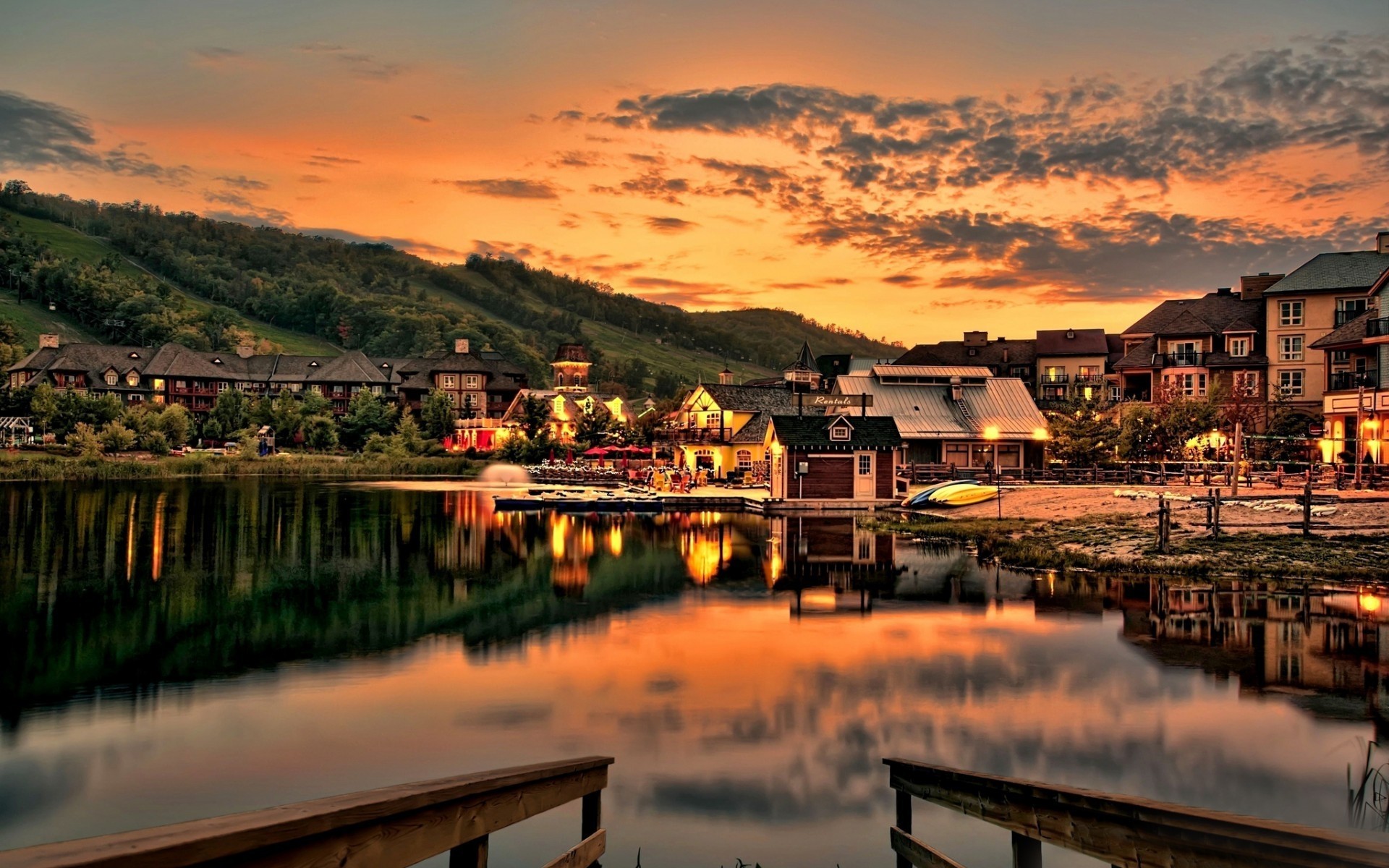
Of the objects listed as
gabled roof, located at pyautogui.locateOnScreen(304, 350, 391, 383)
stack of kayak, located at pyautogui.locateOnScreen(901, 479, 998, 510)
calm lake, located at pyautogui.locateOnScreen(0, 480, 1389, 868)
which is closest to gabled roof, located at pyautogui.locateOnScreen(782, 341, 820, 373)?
stack of kayak, located at pyautogui.locateOnScreen(901, 479, 998, 510)

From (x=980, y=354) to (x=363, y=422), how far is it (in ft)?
224

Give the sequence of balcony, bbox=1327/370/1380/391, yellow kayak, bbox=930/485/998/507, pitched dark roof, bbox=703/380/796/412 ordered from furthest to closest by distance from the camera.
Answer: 1. pitched dark roof, bbox=703/380/796/412
2. balcony, bbox=1327/370/1380/391
3. yellow kayak, bbox=930/485/998/507

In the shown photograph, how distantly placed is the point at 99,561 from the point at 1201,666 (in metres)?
32.6

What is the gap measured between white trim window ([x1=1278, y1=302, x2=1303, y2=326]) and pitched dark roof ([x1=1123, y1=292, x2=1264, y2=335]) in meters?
4.02

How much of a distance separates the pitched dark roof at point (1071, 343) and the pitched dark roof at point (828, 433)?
5050 centimetres

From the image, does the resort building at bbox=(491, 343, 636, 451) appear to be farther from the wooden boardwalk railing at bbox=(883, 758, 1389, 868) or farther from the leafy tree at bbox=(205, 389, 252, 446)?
the wooden boardwalk railing at bbox=(883, 758, 1389, 868)

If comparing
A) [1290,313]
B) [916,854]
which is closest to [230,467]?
[1290,313]

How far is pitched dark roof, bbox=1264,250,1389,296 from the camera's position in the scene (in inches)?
2660

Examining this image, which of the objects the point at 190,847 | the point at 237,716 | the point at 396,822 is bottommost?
the point at 237,716

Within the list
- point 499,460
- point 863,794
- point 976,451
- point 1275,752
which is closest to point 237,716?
point 863,794

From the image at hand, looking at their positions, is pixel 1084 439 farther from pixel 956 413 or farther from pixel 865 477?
pixel 865 477

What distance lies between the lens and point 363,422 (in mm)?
113000

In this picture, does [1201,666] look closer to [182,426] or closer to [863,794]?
[863,794]

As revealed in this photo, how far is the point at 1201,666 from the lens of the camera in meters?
17.8
